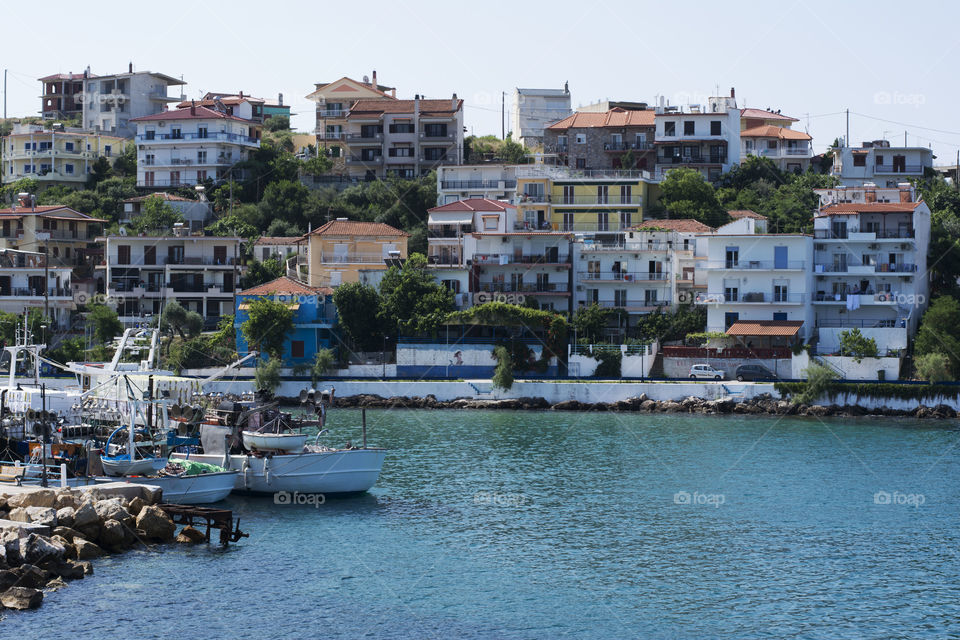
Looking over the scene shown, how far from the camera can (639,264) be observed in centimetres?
7912

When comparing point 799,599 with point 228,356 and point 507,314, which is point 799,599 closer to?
point 507,314

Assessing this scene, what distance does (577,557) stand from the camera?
34438 mm

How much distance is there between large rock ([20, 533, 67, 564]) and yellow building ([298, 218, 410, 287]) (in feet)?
168

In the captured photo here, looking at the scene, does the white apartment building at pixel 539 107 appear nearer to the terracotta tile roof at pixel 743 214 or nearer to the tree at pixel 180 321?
the terracotta tile roof at pixel 743 214

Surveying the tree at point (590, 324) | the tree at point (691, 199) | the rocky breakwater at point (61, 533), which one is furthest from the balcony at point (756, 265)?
the rocky breakwater at point (61, 533)

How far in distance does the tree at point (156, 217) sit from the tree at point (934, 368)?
174ft

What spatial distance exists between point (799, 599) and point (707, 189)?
6272 centimetres

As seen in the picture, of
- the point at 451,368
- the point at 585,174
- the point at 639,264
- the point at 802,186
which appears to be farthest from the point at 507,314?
the point at 802,186

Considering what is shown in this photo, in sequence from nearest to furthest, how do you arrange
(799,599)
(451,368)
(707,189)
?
(799,599) < (451,368) < (707,189)

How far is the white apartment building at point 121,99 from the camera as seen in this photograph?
12191 centimetres

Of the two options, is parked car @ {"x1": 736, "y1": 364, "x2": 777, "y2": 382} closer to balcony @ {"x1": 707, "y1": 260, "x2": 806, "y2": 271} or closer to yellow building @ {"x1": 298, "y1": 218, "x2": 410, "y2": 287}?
balcony @ {"x1": 707, "y1": 260, "x2": 806, "y2": 271}

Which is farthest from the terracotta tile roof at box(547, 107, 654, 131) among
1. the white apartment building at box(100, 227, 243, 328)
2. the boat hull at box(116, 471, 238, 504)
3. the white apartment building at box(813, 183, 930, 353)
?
the boat hull at box(116, 471, 238, 504)

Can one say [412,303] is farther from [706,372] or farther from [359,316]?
[706,372]

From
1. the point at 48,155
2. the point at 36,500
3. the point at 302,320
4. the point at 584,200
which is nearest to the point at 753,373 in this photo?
the point at 584,200
